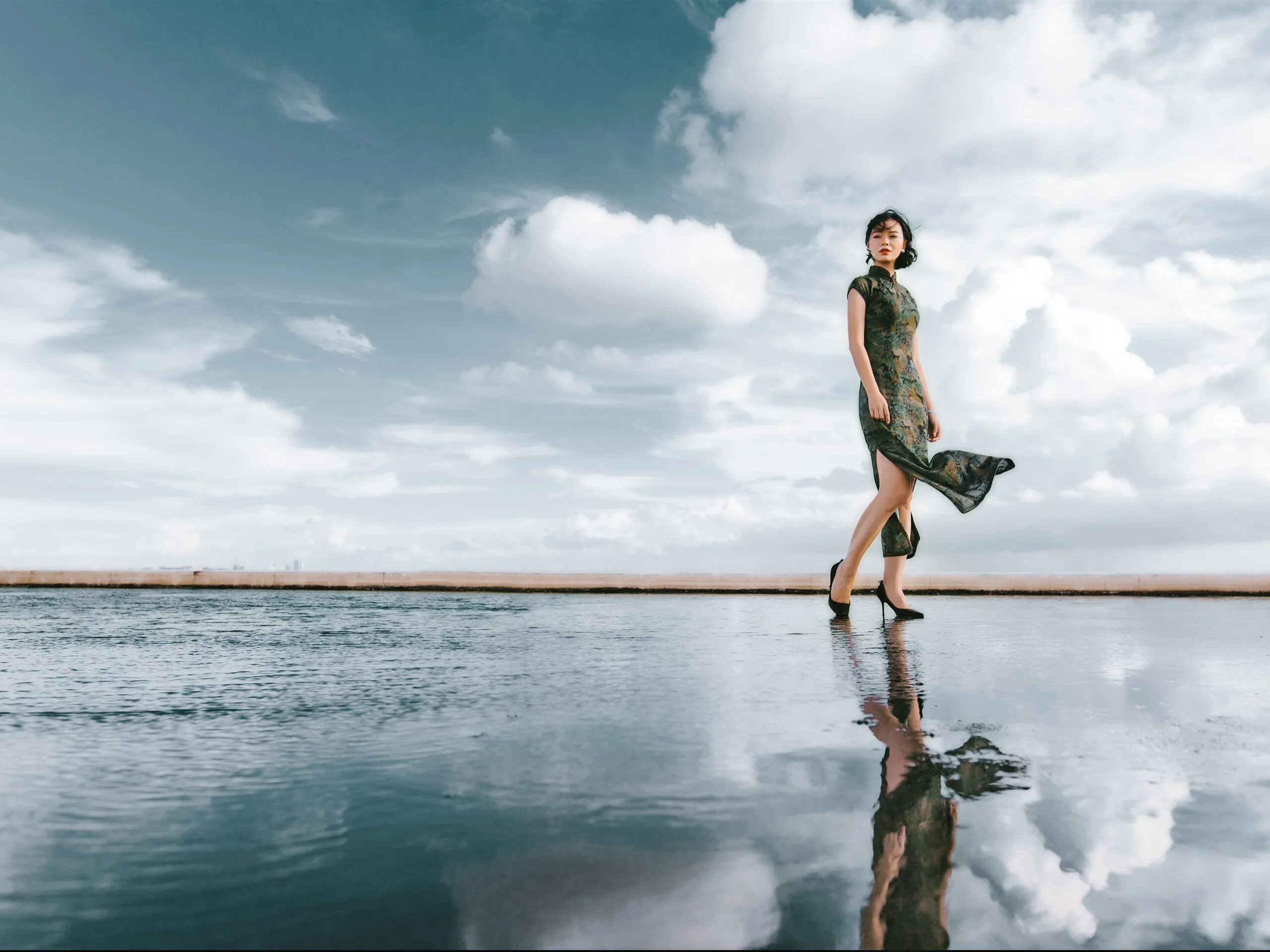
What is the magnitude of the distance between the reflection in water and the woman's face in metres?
4.62

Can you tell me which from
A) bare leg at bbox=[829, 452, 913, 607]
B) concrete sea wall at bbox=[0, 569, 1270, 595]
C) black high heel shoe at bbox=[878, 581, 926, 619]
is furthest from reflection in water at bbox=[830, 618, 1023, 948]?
concrete sea wall at bbox=[0, 569, 1270, 595]

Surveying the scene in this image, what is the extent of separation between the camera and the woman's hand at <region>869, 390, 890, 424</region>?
5.95 metres

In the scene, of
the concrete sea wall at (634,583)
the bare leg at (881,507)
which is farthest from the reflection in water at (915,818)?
the concrete sea wall at (634,583)

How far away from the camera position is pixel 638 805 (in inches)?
60.9

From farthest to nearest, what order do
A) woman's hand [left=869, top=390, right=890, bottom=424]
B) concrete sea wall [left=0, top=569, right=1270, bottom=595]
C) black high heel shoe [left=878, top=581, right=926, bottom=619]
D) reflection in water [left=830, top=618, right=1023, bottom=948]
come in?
concrete sea wall [left=0, top=569, right=1270, bottom=595] → black high heel shoe [left=878, top=581, right=926, bottom=619] → woman's hand [left=869, top=390, right=890, bottom=424] → reflection in water [left=830, top=618, right=1023, bottom=948]

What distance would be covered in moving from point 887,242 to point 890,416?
1415 millimetres

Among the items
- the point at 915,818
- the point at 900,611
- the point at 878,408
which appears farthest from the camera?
the point at 900,611

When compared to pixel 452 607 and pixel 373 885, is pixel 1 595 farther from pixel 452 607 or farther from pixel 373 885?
pixel 373 885

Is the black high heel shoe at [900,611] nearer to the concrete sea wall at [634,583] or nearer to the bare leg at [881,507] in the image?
the bare leg at [881,507]

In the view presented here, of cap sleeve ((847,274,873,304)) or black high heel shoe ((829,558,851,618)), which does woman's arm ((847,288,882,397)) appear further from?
black high heel shoe ((829,558,851,618))

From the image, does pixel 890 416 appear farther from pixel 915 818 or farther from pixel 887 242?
pixel 915 818

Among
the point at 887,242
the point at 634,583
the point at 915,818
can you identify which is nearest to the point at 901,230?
the point at 887,242

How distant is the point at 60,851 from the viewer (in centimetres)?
137

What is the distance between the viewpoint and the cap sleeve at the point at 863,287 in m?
6.21
